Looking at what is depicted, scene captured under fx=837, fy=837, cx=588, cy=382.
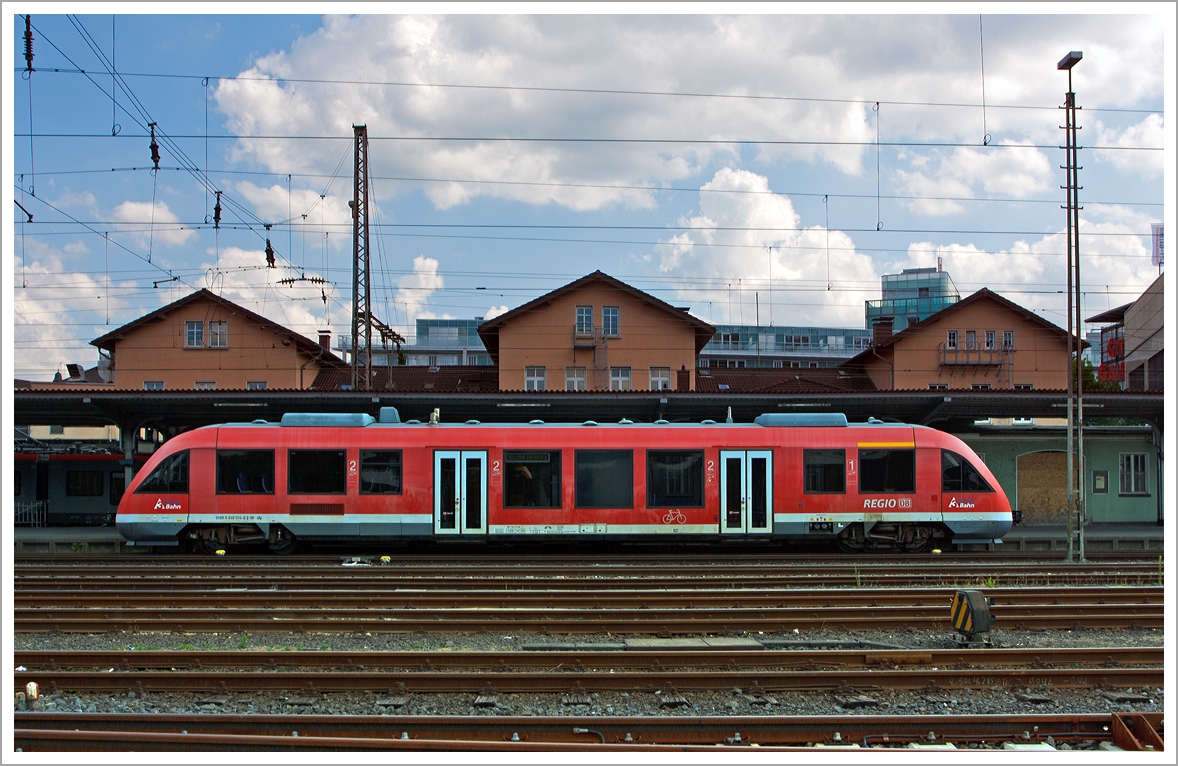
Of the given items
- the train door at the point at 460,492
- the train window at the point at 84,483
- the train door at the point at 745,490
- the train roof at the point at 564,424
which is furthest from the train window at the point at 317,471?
the train window at the point at 84,483

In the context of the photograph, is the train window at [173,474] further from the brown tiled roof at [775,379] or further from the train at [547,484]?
the brown tiled roof at [775,379]

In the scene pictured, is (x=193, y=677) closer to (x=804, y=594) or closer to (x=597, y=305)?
(x=804, y=594)

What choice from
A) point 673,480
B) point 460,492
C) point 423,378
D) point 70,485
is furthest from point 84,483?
point 673,480

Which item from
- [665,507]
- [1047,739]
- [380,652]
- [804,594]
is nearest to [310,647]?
[380,652]

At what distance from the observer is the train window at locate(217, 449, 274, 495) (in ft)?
54.9

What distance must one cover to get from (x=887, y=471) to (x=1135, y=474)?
12583mm

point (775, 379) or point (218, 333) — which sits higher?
point (218, 333)

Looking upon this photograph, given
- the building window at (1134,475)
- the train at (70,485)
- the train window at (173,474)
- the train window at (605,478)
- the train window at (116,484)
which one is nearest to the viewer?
the train window at (173,474)

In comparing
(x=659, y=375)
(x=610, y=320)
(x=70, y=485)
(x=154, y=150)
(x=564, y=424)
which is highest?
(x=154, y=150)

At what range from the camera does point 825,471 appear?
16969 millimetres

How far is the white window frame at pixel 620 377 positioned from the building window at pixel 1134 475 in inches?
684

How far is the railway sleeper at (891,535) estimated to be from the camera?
17219 millimetres

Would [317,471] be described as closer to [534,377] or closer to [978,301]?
[534,377]

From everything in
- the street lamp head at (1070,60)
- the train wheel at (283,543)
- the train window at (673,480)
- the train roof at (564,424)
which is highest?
the street lamp head at (1070,60)
